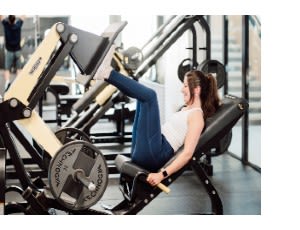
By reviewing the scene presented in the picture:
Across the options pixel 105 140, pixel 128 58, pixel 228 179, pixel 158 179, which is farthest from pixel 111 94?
pixel 158 179

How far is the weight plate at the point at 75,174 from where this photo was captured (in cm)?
269

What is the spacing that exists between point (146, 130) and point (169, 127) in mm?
218

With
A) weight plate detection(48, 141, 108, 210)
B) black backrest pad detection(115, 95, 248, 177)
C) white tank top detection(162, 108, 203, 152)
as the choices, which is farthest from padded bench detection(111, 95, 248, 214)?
Answer: weight plate detection(48, 141, 108, 210)

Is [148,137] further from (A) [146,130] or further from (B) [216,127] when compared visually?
(B) [216,127]

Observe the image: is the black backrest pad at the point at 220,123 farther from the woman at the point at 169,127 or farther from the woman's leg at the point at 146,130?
the woman's leg at the point at 146,130

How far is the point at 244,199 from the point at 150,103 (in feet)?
3.92

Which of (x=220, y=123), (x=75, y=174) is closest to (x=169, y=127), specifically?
(x=220, y=123)

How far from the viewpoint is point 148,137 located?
9.80 feet

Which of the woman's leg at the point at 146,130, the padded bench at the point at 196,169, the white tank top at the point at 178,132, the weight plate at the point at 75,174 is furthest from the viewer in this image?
the white tank top at the point at 178,132

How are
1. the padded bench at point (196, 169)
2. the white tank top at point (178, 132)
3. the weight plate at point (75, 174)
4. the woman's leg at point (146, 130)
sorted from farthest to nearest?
the white tank top at point (178, 132)
the padded bench at point (196, 169)
the woman's leg at point (146, 130)
the weight plate at point (75, 174)

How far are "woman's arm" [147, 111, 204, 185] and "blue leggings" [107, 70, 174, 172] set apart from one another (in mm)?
107

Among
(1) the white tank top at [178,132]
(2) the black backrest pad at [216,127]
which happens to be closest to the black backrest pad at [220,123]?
(2) the black backrest pad at [216,127]

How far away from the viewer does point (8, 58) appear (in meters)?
6.09

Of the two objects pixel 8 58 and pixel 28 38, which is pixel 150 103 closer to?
pixel 8 58
